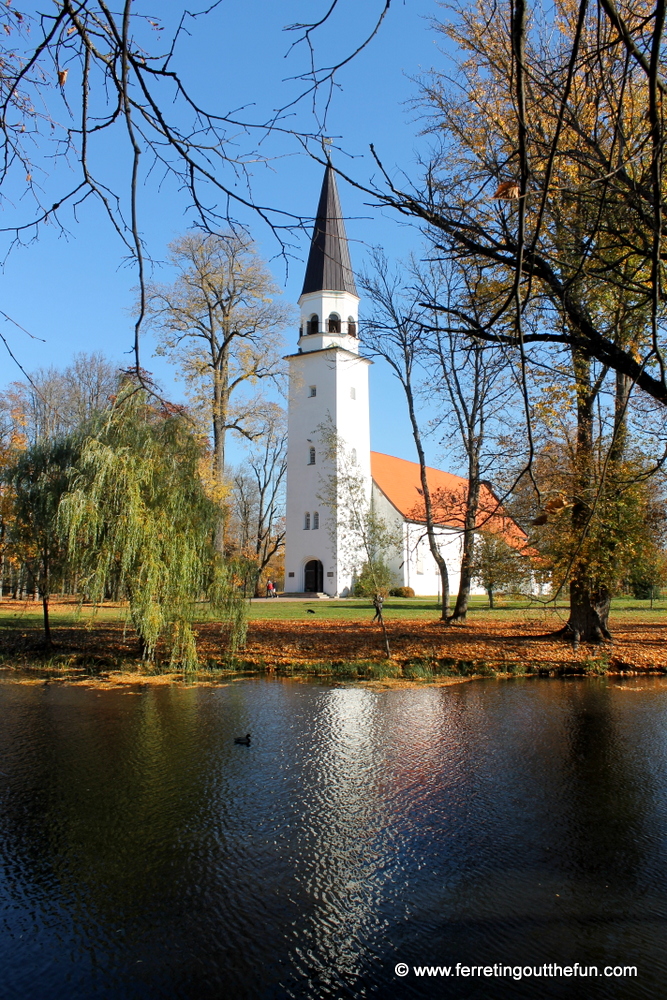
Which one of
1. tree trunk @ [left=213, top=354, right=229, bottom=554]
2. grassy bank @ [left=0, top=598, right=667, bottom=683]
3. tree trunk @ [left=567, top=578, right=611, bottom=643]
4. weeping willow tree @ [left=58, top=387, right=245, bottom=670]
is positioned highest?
tree trunk @ [left=213, top=354, right=229, bottom=554]

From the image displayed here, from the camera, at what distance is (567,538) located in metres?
11.9

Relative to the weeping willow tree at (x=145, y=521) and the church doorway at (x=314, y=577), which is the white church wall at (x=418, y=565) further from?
the weeping willow tree at (x=145, y=521)

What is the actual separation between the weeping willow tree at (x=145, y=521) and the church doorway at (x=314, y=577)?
25567mm

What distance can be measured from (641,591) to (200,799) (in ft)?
97.0

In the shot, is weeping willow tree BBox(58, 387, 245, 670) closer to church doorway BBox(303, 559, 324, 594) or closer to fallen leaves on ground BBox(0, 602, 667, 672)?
fallen leaves on ground BBox(0, 602, 667, 672)

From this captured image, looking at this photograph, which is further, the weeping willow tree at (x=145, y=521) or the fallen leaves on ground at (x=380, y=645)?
the fallen leaves on ground at (x=380, y=645)

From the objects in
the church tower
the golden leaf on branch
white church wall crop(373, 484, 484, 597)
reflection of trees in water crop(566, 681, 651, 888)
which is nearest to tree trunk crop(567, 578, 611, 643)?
reflection of trees in water crop(566, 681, 651, 888)

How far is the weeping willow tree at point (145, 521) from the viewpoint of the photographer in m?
10.7

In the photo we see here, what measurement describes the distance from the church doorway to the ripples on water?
3012 cm

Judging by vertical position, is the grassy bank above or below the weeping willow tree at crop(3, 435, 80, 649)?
below

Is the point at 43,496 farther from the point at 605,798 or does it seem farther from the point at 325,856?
the point at 605,798

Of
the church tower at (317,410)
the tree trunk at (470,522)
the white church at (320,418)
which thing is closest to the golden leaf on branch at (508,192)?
the tree trunk at (470,522)

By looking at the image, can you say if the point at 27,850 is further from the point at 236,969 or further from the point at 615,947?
the point at 615,947

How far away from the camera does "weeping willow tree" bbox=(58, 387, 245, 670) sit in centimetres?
1066
